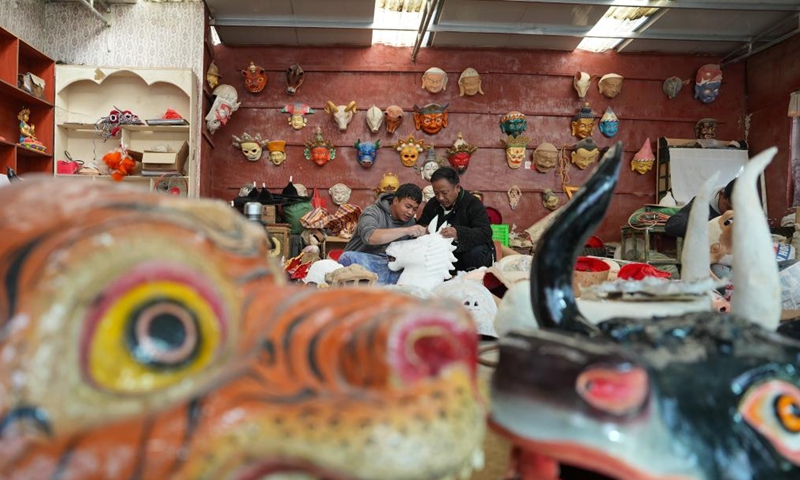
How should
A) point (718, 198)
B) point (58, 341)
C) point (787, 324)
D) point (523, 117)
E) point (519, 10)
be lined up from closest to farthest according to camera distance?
point (58, 341)
point (787, 324)
point (718, 198)
point (519, 10)
point (523, 117)

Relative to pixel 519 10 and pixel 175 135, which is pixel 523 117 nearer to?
pixel 519 10

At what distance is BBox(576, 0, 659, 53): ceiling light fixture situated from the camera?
6340 millimetres

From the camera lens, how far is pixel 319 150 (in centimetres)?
718

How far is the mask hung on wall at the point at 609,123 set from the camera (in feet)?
24.3

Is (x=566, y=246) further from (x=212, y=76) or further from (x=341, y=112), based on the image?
(x=212, y=76)

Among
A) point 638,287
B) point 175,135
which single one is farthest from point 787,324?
point 175,135

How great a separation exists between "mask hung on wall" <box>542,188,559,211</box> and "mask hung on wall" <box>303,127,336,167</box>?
9.51 ft

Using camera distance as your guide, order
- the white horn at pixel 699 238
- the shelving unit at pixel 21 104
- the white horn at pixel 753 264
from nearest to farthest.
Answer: the white horn at pixel 753 264 → the white horn at pixel 699 238 → the shelving unit at pixel 21 104

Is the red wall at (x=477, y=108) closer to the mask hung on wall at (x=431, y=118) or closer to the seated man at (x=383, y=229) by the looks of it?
the mask hung on wall at (x=431, y=118)

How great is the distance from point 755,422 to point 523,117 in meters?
7.06

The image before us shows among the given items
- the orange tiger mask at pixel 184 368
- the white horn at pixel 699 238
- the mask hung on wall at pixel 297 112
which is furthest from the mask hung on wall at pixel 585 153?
the orange tiger mask at pixel 184 368

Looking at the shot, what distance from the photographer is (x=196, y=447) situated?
47 cm

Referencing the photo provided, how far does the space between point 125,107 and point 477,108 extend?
439 cm

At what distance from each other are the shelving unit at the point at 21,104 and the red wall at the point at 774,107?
27.1 feet
